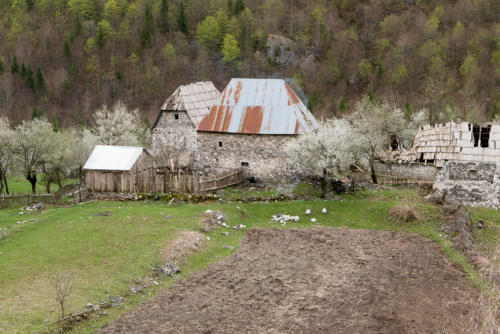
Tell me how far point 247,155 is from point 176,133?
1025 centimetres

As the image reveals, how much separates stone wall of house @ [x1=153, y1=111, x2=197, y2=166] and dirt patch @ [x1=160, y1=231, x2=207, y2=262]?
20.3m

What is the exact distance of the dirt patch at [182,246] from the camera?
19.4 meters

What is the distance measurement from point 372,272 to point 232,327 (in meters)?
6.64

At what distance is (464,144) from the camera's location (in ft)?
88.5

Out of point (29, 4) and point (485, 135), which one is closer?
point (485, 135)

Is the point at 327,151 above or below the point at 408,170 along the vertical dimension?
above

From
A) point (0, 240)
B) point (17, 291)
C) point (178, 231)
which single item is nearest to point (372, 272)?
point (178, 231)

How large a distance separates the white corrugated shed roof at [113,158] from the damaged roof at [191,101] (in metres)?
10.3

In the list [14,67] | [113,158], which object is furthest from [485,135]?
[14,67]

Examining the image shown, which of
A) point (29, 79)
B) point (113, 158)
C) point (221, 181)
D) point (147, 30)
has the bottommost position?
point (221, 181)

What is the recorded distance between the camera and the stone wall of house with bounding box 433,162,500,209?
25334 mm

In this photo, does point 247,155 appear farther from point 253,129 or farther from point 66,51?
point 66,51

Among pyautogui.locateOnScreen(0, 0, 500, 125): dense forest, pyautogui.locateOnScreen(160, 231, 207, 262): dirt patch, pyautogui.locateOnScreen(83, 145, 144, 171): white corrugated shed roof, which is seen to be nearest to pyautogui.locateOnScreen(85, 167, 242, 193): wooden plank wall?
pyautogui.locateOnScreen(83, 145, 144, 171): white corrugated shed roof

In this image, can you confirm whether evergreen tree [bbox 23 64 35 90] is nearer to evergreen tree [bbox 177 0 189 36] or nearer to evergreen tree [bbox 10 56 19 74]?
evergreen tree [bbox 10 56 19 74]
